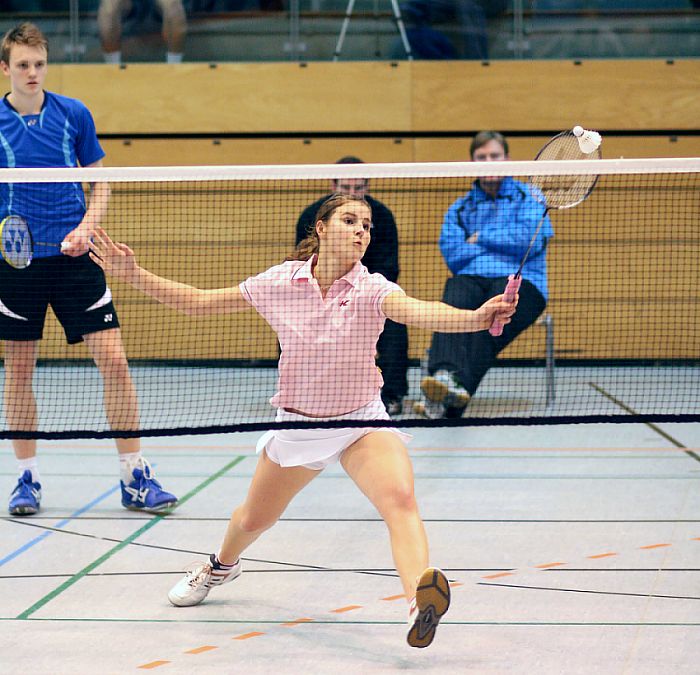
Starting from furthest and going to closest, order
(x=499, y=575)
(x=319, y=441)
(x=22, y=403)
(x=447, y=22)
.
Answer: (x=447, y=22), (x=22, y=403), (x=499, y=575), (x=319, y=441)

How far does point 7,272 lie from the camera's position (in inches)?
179

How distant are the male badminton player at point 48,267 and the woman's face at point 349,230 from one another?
1465 millimetres

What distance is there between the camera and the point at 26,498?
4719 millimetres

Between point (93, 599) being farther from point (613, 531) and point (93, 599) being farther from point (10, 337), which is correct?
point (613, 531)

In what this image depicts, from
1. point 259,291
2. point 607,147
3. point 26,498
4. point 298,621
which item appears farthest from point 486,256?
point 298,621

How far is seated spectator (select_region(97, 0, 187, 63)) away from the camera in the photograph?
9602 mm

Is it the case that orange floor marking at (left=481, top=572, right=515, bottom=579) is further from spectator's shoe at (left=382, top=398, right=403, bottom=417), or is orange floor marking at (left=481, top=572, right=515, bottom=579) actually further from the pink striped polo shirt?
spectator's shoe at (left=382, top=398, right=403, bottom=417)

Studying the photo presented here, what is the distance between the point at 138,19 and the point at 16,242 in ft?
19.2

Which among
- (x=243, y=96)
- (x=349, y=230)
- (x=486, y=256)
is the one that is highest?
(x=243, y=96)

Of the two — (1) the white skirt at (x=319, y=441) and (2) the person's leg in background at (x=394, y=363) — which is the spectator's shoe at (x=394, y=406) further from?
(1) the white skirt at (x=319, y=441)

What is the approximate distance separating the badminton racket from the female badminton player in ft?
2.99

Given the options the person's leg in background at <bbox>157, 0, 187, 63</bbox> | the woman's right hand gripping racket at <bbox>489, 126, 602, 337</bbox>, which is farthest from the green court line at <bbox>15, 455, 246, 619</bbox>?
the person's leg in background at <bbox>157, 0, 187, 63</bbox>

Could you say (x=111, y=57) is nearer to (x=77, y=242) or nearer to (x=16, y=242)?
(x=16, y=242)

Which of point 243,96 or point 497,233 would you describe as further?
point 243,96
